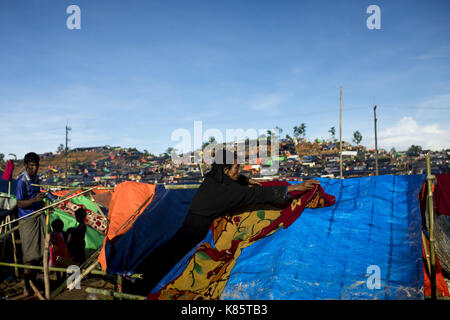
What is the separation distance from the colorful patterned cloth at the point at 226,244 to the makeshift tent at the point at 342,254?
2cm

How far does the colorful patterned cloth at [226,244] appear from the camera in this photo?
2389 mm

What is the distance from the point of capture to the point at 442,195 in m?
4.16

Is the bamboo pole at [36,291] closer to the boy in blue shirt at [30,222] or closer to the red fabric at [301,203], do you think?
the boy in blue shirt at [30,222]

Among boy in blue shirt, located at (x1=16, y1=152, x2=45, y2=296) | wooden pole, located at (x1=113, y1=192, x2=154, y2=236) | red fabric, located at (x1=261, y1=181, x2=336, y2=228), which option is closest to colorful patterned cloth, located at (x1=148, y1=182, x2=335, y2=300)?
red fabric, located at (x1=261, y1=181, x2=336, y2=228)

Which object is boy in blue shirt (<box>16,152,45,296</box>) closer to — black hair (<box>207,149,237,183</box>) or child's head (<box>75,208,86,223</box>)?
child's head (<box>75,208,86,223</box>)

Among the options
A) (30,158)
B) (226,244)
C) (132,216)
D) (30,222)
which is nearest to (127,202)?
(132,216)

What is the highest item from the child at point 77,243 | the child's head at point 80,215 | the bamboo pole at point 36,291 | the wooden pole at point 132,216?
the wooden pole at point 132,216

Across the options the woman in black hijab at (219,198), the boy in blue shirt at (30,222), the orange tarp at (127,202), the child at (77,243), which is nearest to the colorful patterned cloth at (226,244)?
the woman in black hijab at (219,198)

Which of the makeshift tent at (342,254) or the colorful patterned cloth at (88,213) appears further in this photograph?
the colorful patterned cloth at (88,213)

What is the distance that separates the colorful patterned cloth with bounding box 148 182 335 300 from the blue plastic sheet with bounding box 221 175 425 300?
0.09 meters

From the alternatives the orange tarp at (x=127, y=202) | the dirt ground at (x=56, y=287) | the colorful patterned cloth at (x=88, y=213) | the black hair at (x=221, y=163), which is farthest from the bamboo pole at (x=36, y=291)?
the black hair at (x=221, y=163)

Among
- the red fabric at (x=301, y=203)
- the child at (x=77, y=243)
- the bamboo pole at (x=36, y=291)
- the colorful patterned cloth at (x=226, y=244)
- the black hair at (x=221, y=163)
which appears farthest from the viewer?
the child at (x=77, y=243)

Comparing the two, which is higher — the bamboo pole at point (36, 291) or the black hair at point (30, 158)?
the black hair at point (30, 158)

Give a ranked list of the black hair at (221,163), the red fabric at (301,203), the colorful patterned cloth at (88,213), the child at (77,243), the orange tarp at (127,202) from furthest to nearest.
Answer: the colorful patterned cloth at (88,213) → the child at (77,243) → the orange tarp at (127,202) → the black hair at (221,163) → the red fabric at (301,203)
